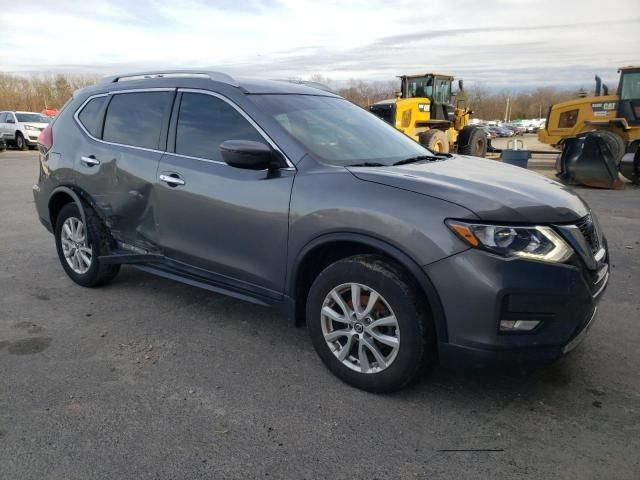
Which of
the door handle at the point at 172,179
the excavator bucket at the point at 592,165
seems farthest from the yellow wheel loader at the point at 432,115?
the door handle at the point at 172,179

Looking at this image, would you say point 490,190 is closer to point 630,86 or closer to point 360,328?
point 360,328

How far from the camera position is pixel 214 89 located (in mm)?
3820

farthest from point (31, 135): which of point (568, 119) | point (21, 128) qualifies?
point (568, 119)

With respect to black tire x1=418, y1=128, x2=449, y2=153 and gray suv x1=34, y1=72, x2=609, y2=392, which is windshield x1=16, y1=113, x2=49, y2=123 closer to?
black tire x1=418, y1=128, x2=449, y2=153

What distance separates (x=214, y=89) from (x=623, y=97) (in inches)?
554

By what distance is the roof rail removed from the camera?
12.7ft

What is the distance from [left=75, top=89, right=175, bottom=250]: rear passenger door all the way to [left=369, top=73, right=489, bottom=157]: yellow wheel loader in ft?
38.7

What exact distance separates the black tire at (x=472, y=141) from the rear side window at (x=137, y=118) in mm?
14651

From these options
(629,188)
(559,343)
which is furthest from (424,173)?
(629,188)

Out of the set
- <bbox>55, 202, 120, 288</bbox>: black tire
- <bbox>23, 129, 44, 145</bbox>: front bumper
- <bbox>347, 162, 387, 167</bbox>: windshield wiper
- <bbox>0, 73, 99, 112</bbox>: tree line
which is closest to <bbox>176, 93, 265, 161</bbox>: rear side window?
<bbox>347, 162, 387, 167</bbox>: windshield wiper

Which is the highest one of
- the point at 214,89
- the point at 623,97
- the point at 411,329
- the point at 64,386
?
the point at 623,97

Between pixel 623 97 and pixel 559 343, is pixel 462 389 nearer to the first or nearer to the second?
pixel 559 343

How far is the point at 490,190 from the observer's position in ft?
9.60

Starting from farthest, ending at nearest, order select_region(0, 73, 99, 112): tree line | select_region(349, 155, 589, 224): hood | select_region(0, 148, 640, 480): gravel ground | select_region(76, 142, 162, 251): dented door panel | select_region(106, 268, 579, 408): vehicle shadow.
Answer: select_region(0, 73, 99, 112): tree line
select_region(76, 142, 162, 251): dented door panel
select_region(106, 268, 579, 408): vehicle shadow
select_region(349, 155, 589, 224): hood
select_region(0, 148, 640, 480): gravel ground
